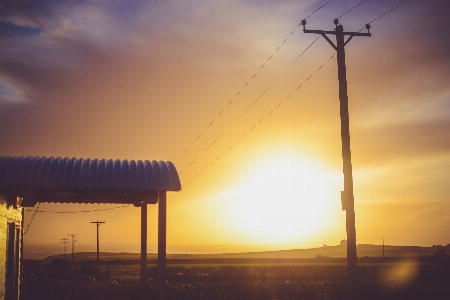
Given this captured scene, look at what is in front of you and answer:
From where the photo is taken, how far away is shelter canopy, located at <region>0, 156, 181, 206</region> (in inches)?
549

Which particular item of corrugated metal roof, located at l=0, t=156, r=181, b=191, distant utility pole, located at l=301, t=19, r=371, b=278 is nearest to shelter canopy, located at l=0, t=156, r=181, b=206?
corrugated metal roof, located at l=0, t=156, r=181, b=191

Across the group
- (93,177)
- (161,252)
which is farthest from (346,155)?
(93,177)

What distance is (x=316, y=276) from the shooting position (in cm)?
6150

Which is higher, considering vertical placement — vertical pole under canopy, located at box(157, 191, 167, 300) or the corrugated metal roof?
the corrugated metal roof

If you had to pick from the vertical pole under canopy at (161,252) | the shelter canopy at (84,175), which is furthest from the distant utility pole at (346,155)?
the vertical pole under canopy at (161,252)

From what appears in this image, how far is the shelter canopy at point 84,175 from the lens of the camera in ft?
45.7

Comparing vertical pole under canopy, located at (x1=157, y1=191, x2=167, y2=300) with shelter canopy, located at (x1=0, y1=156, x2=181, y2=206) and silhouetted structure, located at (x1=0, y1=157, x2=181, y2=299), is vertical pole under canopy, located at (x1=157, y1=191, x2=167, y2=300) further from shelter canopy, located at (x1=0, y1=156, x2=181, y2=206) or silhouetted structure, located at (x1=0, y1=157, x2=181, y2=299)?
shelter canopy, located at (x1=0, y1=156, x2=181, y2=206)

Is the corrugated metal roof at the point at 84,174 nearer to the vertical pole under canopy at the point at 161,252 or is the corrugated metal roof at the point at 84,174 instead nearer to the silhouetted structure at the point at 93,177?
the silhouetted structure at the point at 93,177

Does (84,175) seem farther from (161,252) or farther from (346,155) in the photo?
(346,155)

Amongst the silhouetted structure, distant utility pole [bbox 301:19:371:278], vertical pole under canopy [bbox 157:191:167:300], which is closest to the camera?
vertical pole under canopy [bbox 157:191:167:300]

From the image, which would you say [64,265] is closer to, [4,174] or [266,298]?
[266,298]

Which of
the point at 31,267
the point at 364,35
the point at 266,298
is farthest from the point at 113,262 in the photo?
the point at 364,35

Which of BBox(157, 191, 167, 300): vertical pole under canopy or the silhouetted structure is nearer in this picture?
BBox(157, 191, 167, 300): vertical pole under canopy

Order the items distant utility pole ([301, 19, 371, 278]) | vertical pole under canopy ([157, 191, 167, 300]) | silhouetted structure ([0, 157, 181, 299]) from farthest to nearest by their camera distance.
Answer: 1. distant utility pole ([301, 19, 371, 278])
2. silhouetted structure ([0, 157, 181, 299])
3. vertical pole under canopy ([157, 191, 167, 300])
